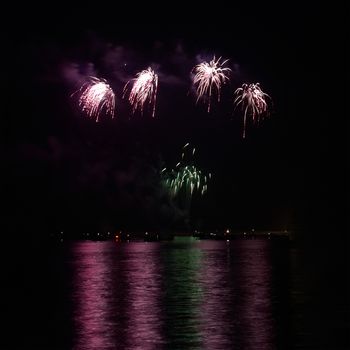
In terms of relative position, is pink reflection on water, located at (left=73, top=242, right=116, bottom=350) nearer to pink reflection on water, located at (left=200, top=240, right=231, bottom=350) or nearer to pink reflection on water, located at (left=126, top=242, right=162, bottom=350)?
pink reflection on water, located at (left=126, top=242, right=162, bottom=350)

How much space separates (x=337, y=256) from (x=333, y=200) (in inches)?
398

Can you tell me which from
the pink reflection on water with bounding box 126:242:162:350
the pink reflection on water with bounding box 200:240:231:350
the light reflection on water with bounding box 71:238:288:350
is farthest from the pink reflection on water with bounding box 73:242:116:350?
the pink reflection on water with bounding box 200:240:231:350

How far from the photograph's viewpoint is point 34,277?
3334 cm

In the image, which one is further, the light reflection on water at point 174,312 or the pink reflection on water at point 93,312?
the pink reflection on water at point 93,312

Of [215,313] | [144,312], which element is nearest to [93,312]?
[144,312]

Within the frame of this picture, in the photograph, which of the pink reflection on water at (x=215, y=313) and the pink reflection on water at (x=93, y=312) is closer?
the pink reflection on water at (x=215, y=313)

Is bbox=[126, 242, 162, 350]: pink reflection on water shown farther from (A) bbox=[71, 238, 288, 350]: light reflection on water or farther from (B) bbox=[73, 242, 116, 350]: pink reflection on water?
(B) bbox=[73, 242, 116, 350]: pink reflection on water

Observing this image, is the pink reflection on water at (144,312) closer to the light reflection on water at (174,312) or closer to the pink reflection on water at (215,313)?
the light reflection on water at (174,312)

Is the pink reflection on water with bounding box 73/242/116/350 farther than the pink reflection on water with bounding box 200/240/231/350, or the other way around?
the pink reflection on water with bounding box 73/242/116/350

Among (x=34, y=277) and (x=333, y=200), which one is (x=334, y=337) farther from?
(x=333, y=200)

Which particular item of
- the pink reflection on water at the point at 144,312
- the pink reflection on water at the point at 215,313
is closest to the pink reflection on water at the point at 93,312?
the pink reflection on water at the point at 144,312

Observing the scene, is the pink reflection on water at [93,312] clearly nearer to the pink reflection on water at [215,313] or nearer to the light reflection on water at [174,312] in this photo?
the light reflection on water at [174,312]

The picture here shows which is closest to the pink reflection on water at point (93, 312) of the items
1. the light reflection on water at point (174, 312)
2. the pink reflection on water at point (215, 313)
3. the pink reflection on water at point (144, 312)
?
the light reflection on water at point (174, 312)

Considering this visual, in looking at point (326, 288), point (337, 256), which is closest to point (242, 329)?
point (326, 288)
